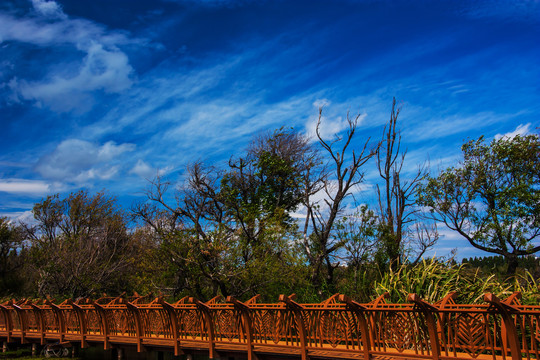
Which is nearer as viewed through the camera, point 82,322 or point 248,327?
point 248,327

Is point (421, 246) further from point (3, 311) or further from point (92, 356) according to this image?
point (3, 311)

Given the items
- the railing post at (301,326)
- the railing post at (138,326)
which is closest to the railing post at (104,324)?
the railing post at (138,326)

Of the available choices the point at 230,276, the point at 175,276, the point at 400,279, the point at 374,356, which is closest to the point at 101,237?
the point at 175,276

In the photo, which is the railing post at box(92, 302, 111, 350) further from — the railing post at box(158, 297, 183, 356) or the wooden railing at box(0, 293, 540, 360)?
the railing post at box(158, 297, 183, 356)

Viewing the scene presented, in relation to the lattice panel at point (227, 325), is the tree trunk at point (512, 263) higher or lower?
higher

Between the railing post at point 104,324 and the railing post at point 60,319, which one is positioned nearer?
the railing post at point 104,324

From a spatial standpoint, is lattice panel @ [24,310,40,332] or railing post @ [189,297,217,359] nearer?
railing post @ [189,297,217,359]

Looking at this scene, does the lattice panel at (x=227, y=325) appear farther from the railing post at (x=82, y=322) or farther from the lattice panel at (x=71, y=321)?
the lattice panel at (x=71, y=321)

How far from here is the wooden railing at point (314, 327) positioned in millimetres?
7672

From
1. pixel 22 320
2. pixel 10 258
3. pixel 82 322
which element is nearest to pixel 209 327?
pixel 82 322

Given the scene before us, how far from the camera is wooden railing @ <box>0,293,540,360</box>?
25.2 ft

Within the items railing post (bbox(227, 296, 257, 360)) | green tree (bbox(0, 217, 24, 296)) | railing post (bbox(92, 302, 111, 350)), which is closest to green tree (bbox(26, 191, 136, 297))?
green tree (bbox(0, 217, 24, 296))

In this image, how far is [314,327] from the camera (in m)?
9.94

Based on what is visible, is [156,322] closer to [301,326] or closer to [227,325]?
[227,325]
